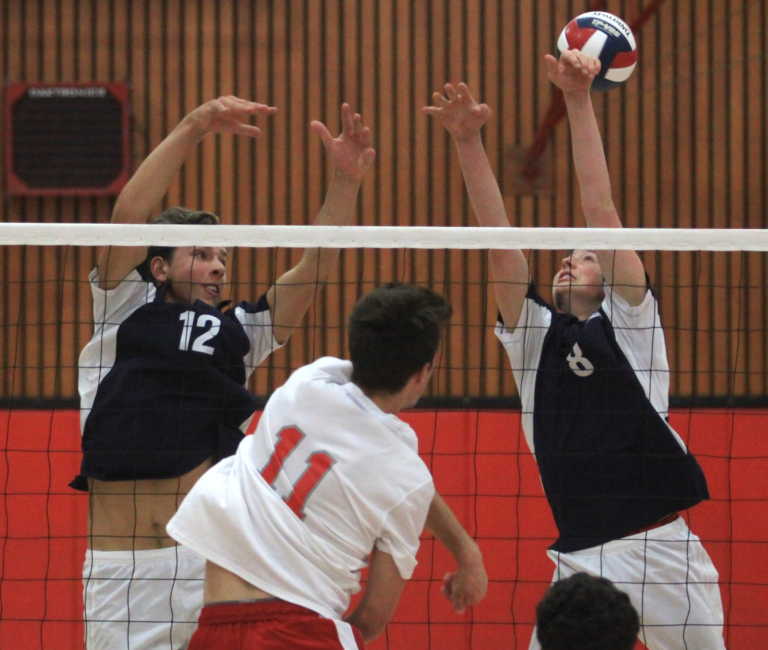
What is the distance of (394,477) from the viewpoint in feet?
7.93

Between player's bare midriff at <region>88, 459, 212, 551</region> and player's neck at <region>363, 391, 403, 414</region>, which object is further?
player's bare midriff at <region>88, 459, 212, 551</region>

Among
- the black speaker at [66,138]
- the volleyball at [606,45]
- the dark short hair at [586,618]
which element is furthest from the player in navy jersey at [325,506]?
the black speaker at [66,138]

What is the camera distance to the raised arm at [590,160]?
369 cm

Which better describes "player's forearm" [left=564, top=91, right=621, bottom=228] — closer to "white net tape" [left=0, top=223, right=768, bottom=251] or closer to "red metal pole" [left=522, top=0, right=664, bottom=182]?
"white net tape" [left=0, top=223, right=768, bottom=251]

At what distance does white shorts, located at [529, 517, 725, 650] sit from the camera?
367 centimetres

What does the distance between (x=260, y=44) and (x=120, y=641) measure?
226 inches

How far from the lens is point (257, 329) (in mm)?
4039

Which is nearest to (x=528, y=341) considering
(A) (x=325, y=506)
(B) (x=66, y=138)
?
(A) (x=325, y=506)

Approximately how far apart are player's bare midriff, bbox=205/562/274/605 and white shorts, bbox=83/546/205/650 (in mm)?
1386

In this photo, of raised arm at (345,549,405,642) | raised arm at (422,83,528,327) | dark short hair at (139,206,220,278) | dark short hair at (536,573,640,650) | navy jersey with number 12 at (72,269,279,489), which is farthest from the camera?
dark short hair at (139,206,220,278)

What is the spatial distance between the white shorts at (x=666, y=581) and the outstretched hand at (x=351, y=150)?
1476 millimetres

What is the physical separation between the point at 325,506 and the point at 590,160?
175cm

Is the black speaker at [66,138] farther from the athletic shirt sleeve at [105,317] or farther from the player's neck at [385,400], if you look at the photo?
the player's neck at [385,400]

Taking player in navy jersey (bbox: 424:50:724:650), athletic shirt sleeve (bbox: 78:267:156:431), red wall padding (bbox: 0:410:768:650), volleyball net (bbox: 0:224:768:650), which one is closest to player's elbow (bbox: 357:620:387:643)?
player in navy jersey (bbox: 424:50:724:650)
